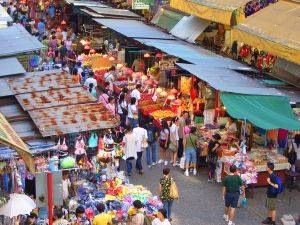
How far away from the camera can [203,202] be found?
45.3 feet

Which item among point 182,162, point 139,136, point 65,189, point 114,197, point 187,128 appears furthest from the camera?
point 182,162

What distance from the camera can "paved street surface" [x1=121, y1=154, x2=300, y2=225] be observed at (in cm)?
1302

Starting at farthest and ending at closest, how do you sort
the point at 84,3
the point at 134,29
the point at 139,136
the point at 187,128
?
the point at 84,3
the point at 134,29
the point at 187,128
the point at 139,136

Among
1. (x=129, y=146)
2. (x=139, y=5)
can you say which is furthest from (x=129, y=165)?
(x=139, y=5)

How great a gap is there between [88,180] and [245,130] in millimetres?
4196

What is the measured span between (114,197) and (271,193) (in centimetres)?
342

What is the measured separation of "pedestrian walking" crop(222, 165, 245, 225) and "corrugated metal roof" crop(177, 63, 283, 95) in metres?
3.17

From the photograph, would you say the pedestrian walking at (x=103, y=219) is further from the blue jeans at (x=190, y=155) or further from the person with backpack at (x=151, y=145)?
the person with backpack at (x=151, y=145)

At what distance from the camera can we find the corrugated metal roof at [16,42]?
56.2ft

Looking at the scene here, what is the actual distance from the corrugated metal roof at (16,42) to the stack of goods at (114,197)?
5714 millimetres

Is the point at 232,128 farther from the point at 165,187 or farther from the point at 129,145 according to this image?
the point at 165,187

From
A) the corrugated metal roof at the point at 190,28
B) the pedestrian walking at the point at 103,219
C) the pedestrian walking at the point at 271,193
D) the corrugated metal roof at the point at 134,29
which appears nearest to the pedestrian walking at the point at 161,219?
the pedestrian walking at the point at 103,219

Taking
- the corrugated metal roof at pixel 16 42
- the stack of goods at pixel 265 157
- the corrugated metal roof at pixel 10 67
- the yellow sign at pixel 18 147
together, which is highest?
the yellow sign at pixel 18 147

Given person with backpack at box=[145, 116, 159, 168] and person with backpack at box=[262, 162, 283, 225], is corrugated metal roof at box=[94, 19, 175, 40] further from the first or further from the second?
person with backpack at box=[262, 162, 283, 225]
